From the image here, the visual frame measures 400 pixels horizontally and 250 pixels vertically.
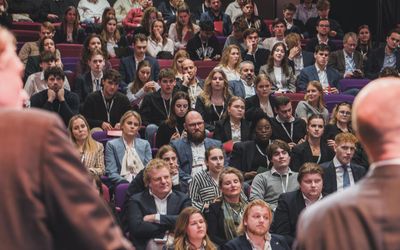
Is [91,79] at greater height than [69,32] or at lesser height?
lesser

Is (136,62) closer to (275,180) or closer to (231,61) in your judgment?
(231,61)

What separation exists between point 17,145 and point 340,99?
824cm

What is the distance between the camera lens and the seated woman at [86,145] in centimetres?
791

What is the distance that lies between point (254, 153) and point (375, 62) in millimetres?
3581

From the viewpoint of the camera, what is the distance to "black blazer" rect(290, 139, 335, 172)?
8367 millimetres

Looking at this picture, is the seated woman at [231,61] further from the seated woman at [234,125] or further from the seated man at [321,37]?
the seated man at [321,37]

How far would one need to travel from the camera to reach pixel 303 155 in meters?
8.43

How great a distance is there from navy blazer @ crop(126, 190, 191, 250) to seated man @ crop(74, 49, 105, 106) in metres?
2.66

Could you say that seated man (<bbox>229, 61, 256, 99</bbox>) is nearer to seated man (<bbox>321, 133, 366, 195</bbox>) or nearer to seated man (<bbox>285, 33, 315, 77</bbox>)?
seated man (<bbox>285, 33, 315, 77</bbox>)

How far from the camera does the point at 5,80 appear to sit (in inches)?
74.3

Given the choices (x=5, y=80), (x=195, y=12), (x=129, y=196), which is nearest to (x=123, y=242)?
(x=5, y=80)

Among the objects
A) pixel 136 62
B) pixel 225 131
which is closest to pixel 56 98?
pixel 225 131

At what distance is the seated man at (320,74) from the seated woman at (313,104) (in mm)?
987

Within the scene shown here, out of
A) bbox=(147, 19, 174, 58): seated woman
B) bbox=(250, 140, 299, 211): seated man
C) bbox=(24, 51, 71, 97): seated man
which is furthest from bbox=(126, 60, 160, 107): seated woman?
bbox=(250, 140, 299, 211): seated man
